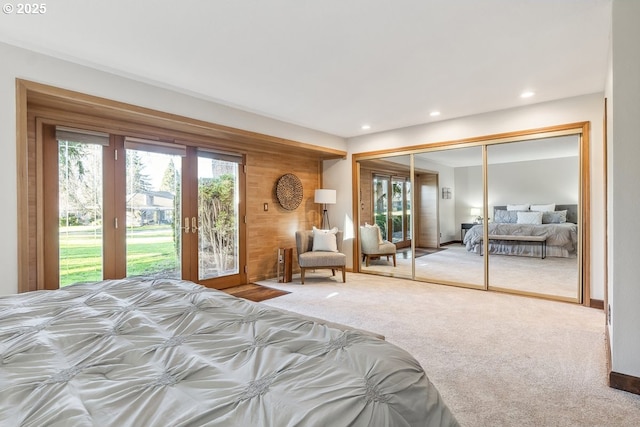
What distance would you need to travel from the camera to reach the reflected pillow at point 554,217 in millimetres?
4371

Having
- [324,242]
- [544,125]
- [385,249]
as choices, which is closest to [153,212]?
[324,242]

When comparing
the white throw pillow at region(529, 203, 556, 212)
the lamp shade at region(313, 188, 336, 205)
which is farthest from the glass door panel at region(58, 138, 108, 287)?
the white throw pillow at region(529, 203, 556, 212)

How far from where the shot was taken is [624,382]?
6.86 feet

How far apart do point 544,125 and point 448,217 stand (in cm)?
204

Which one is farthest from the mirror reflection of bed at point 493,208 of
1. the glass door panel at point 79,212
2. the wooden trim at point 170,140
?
the glass door panel at point 79,212

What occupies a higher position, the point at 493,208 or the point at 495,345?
the point at 493,208

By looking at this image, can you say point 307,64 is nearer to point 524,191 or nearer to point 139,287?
point 139,287

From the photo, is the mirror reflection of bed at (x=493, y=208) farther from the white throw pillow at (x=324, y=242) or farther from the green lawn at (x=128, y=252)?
the green lawn at (x=128, y=252)

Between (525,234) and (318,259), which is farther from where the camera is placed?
(318,259)

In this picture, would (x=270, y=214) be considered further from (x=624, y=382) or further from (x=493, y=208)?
(x=624, y=382)

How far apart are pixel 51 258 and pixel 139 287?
200 centimetres

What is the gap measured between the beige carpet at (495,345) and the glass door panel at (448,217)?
0.54 m

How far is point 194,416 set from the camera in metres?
0.78

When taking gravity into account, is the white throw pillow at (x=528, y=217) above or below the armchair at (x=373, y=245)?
above
